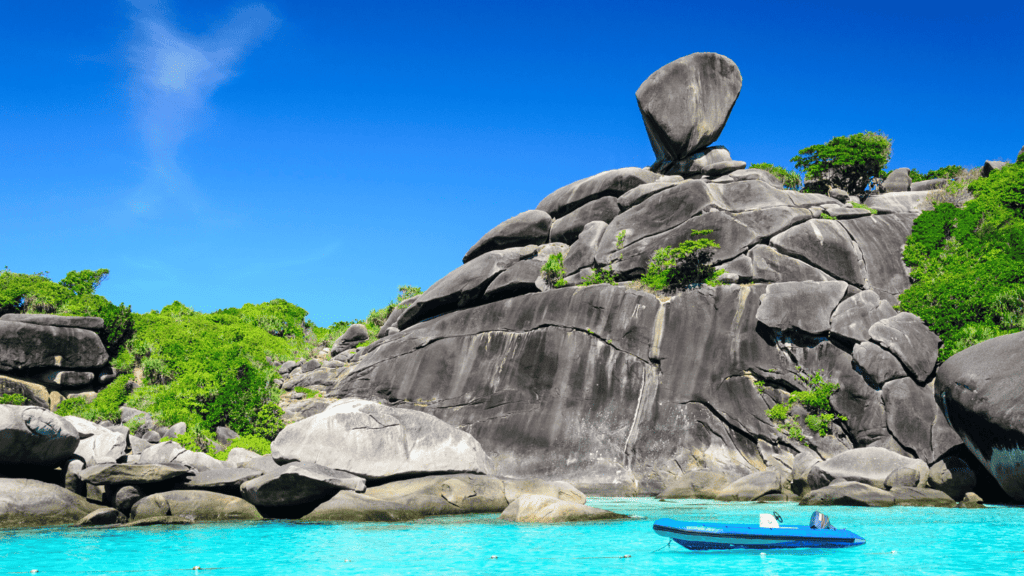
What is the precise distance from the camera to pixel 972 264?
92.3 ft

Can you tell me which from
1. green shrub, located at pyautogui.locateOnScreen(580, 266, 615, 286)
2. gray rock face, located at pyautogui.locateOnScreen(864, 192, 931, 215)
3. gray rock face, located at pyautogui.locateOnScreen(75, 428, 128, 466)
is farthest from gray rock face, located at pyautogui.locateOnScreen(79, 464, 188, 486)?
gray rock face, located at pyautogui.locateOnScreen(864, 192, 931, 215)

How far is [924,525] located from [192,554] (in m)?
14.5

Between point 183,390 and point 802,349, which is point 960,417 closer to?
point 802,349

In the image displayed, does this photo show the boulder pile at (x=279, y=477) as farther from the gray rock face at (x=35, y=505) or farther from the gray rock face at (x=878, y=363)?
the gray rock face at (x=878, y=363)

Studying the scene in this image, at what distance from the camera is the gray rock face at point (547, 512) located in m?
15.9

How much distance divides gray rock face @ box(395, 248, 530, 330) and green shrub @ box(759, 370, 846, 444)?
14.1m

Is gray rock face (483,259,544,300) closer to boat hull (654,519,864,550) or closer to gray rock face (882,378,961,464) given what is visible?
gray rock face (882,378,961,464)

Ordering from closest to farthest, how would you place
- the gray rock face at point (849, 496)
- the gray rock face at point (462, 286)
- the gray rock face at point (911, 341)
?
the gray rock face at point (849, 496) < the gray rock face at point (911, 341) < the gray rock face at point (462, 286)

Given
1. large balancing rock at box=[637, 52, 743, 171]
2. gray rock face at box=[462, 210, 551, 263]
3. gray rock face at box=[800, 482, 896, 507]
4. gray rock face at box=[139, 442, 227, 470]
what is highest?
large balancing rock at box=[637, 52, 743, 171]

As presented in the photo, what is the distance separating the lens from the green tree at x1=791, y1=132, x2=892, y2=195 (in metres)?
37.3

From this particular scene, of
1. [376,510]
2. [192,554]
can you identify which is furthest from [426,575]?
[376,510]

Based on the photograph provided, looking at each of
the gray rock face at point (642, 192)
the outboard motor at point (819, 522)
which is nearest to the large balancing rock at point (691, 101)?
the gray rock face at point (642, 192)

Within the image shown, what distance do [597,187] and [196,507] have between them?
25.8 metres

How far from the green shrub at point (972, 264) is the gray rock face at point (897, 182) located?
6.15 metres
